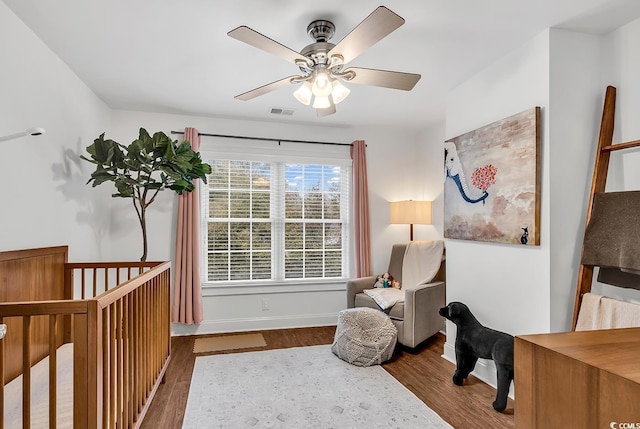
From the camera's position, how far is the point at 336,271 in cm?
457

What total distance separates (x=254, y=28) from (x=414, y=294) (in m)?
2.49

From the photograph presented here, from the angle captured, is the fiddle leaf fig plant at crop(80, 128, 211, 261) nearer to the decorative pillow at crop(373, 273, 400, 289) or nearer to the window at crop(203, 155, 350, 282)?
the window at crop(203, 155, 350, 282)

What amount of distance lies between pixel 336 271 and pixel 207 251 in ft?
5.12

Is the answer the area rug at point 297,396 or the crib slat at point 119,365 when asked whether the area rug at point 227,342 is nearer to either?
the area rug at point 297,396

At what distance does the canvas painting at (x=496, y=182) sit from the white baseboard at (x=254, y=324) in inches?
77.3

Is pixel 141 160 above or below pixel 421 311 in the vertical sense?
above

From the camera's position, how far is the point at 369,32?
172 cm

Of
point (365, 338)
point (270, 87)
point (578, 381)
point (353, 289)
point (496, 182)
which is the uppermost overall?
point (270, 87)

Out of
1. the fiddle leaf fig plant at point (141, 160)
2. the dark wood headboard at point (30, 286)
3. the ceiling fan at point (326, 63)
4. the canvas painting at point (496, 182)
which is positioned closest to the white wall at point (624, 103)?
the canvas painting at point (496, 182)

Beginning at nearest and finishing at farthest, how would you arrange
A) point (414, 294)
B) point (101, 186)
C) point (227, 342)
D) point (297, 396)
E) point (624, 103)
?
point (624, 103), point (297, 396), point (414, 294), point (101, 186), point (227, 342)

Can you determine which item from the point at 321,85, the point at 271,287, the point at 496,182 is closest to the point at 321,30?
the point at 321,85

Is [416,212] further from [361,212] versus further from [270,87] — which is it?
[270,87]

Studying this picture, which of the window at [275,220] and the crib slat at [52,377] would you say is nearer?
the crib slat at [52,377]

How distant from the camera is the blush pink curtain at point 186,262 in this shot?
152 inches
